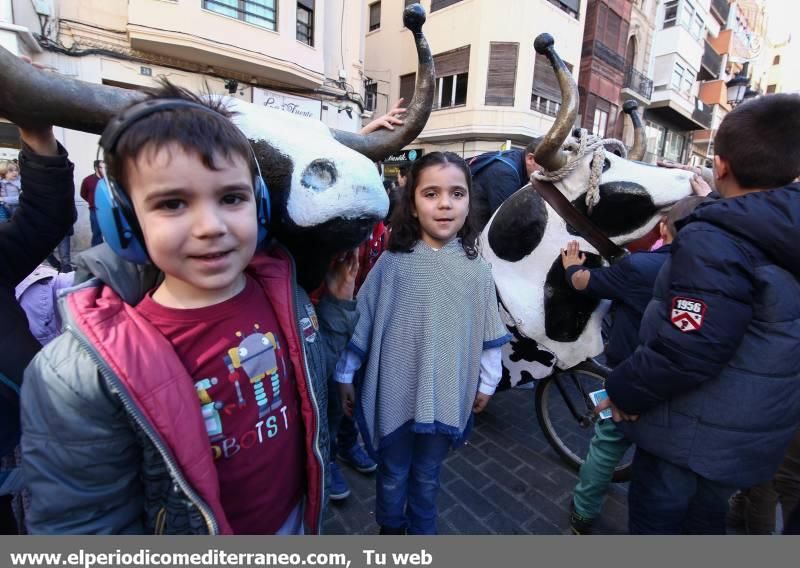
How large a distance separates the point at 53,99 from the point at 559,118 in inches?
88.7

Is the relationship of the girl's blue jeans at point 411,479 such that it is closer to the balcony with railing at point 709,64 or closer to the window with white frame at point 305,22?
the window with white frame at point 305,22

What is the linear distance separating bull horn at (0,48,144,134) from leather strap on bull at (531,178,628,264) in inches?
84.5

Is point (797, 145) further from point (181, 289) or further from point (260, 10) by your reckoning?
point (260, 10)

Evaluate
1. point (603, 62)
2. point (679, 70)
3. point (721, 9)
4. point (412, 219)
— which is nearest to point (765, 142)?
point (412, 219)

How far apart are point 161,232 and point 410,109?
108 cm

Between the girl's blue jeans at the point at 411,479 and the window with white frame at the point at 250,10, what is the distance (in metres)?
11.3

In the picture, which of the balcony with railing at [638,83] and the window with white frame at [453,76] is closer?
the window with white frame at [453,76]

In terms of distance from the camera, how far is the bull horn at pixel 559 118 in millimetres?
2299

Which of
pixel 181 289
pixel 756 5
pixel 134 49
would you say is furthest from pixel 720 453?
pixel 756 5

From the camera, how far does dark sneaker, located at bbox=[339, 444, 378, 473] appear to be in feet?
9.97

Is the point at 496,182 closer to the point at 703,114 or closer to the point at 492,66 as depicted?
the point at 492,66

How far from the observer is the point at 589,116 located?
18.3m

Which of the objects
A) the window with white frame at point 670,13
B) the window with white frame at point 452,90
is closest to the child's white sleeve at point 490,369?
the window with white frame at point 452,90

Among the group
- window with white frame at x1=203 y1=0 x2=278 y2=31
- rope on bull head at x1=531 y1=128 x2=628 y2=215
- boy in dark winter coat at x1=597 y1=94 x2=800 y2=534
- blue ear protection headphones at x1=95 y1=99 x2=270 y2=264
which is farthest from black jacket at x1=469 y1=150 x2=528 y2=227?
window with white frame at x1=203 y1=0 x2=278 y2=31
